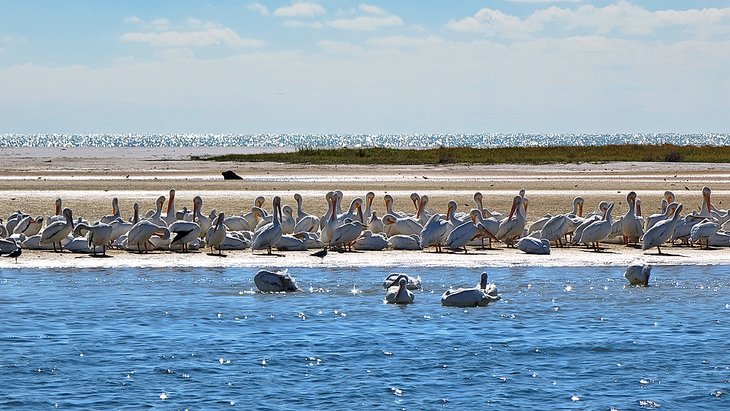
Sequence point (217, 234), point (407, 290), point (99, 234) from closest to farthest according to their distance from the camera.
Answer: point (407, 290) → point (99, 234) → point (217, 234)

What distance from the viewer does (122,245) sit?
16172mm

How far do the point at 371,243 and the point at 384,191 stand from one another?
11245 millimetres

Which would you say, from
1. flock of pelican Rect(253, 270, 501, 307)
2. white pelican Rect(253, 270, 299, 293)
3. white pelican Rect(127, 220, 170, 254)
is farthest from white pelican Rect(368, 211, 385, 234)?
white pelican Rect(253, 270, 299, 293)

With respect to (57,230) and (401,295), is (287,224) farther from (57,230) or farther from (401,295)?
(401,295)

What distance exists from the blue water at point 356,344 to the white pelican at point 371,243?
2540mm

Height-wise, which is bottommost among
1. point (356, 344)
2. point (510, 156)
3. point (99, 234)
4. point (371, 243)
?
point (356, 344)

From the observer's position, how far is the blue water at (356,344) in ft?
27.4

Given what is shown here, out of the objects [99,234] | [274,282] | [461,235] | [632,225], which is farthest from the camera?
[632,225]

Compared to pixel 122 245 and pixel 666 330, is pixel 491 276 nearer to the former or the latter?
Answer: pixel 666 330

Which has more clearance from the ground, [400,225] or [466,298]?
[400,225]

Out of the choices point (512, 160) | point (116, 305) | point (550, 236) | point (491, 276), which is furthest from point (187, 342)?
point (512, 160)

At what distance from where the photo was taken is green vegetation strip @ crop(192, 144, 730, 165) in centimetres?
4706

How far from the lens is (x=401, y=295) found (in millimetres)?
11789

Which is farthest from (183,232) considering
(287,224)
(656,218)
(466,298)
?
(656,218)
